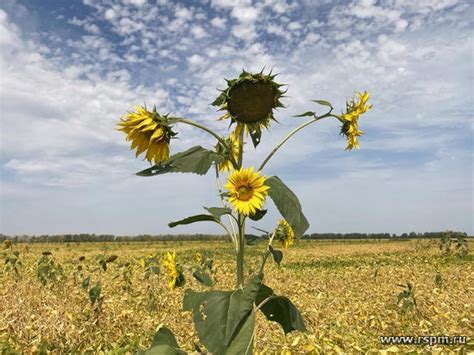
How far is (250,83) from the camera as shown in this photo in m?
1.83

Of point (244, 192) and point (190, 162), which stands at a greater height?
point (190, 162)

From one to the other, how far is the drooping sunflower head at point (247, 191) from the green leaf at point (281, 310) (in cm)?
33

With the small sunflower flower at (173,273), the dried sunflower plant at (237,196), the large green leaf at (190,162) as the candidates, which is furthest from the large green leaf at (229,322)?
the small sunflower flower at (173,273)

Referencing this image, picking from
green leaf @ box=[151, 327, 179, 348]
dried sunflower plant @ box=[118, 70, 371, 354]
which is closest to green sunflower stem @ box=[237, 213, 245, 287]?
dried sunflower plant @ box=[118, 70, 371, 354]

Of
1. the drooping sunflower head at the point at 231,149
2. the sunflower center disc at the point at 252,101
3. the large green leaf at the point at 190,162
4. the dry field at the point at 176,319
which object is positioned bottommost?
the dry field at the point at 176,319

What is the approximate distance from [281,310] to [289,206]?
1.80 ft

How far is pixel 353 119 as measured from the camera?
2184 millimetres

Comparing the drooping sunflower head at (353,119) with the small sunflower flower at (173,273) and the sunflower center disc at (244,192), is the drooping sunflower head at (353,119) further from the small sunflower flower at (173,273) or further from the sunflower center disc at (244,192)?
the small sunflower flower at (173,273)

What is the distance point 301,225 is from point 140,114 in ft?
2.90

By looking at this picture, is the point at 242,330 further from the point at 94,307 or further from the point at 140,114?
the point at 94,307

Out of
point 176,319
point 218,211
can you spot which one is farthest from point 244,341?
point 176,319

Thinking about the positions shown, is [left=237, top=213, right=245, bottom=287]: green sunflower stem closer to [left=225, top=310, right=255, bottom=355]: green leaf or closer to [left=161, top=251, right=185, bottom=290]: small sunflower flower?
[left=225, top=310, right=255, bottom=355]: green leaf

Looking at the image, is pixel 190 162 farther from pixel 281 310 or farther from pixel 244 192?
pixel 281 310

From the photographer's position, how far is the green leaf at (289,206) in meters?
1.52
